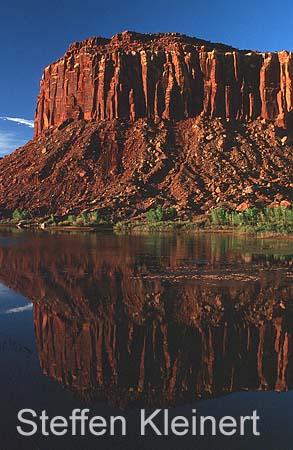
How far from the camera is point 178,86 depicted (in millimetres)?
102000

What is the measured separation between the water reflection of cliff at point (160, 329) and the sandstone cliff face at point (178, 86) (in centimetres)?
8193

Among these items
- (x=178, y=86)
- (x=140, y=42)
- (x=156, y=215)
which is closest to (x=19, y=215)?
(x=156, y=215)

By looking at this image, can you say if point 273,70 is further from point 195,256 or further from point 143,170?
point 195,256

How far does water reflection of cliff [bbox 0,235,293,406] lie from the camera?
29.8 ft

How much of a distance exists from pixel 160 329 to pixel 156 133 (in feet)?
284

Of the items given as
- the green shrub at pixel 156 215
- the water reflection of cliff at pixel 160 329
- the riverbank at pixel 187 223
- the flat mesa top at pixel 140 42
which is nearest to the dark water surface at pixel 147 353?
the water reflection of cliff at pixel 160 329

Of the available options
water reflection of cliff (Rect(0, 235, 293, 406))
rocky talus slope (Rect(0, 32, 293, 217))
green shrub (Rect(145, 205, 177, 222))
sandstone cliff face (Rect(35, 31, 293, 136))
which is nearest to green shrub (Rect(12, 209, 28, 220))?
rocky talus slope (Rect(0, 32, 293, 217))

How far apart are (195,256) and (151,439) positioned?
82.9ft

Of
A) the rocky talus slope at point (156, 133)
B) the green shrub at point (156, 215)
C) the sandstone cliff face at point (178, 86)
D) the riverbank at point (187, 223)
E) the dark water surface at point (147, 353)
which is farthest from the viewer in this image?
the sandstone cliff face at point (178, 86)

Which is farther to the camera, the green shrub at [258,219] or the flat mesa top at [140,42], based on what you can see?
the flat mesa top at [140,42]

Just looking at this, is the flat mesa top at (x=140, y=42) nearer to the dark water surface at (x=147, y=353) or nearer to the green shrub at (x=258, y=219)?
the green shrub at (x=258, y=219)

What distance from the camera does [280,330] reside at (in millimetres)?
12562

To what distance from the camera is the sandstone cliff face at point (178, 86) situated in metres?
101

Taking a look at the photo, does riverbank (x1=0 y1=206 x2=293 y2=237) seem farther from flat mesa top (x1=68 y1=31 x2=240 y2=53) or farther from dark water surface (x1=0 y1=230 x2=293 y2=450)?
flat mesa top (x1=68 y1=31 x2=240 y2=53)
